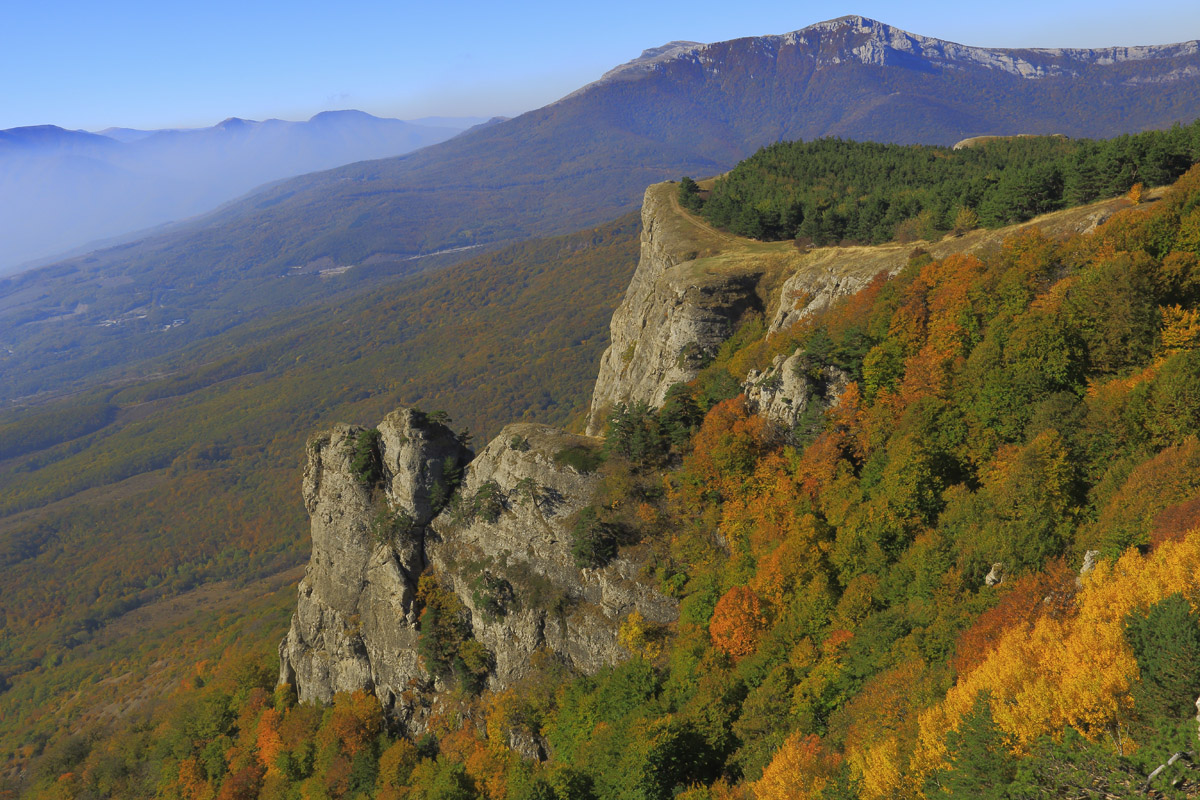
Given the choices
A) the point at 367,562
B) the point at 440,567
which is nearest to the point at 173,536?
the point at 367,562

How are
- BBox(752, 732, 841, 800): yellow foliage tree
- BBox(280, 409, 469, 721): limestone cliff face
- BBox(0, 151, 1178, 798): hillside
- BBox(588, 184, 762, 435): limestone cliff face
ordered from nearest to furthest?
BBox(752, 732, 841, 800): yellow foliage tree
BBox(0, 151, 1178, 798): hillside
BBox(280, 409, 469, 721): limestone cliff face
BBox(588, 184, 762, 435): limestone cliff face

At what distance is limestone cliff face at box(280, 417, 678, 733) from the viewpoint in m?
37.6

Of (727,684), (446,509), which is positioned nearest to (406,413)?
(446,509)

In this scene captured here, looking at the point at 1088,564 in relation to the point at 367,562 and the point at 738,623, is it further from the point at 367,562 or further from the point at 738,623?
the point at 367,562

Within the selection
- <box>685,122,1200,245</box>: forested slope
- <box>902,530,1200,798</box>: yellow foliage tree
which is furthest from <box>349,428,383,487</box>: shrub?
<box>902,530,1200,798</box>: yellow foliage tree

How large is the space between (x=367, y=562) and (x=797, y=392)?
29.5 meters

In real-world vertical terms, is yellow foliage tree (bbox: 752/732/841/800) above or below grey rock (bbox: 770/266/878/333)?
below

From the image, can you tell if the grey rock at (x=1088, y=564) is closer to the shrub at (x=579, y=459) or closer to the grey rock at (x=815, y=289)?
the grey rock at (x=815, y=289)

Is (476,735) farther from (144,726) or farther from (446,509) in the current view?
(144,726)

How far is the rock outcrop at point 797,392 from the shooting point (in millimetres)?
35562

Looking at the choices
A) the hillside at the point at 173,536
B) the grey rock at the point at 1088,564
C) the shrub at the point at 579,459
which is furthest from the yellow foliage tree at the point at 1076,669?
the hillside at the point at 173,536

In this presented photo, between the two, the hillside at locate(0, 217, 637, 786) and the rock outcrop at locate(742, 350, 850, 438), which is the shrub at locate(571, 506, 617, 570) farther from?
the hillside at locate(0, 217, 637, 786)

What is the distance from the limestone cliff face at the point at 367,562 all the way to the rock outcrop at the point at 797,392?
2050 centimetres

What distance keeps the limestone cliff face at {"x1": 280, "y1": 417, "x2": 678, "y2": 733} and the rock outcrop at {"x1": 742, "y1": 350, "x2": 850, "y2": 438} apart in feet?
35.6
